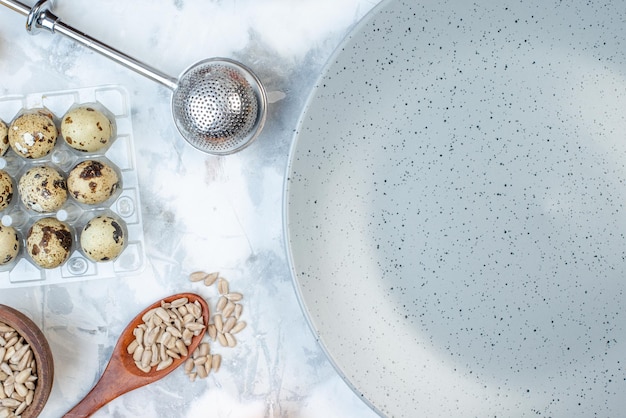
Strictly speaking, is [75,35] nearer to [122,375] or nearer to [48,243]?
[48,243]

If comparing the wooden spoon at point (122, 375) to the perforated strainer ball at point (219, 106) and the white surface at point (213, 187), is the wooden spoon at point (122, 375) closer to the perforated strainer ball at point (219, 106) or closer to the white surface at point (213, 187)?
the white surface at point (213, 187)

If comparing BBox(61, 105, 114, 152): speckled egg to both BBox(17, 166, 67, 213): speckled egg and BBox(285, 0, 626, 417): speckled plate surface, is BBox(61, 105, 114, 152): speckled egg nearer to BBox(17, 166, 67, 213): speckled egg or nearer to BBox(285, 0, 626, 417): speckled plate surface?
BBox(17, 166, 67, 213): speckled egg

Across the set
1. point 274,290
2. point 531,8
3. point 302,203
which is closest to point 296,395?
point 274,290

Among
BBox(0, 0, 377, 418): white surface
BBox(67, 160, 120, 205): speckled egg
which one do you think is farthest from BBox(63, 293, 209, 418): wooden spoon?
BBox(67, 160, 120, 205): speckled egg

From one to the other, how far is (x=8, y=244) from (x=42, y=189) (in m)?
0.07

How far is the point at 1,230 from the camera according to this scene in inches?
26.3

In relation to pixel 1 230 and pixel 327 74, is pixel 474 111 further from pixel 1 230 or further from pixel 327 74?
pixel 1 230

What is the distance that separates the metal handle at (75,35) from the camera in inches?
25.5

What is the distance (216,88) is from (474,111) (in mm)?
260

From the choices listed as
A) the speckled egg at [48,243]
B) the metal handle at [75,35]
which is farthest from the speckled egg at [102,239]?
the metal handle at [75,35]

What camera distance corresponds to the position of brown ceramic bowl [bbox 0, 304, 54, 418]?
65cm

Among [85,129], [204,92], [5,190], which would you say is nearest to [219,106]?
[204,92]

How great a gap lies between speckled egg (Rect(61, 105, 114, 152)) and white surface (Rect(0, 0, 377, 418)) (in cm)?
5

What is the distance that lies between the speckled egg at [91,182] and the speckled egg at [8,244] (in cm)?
8
